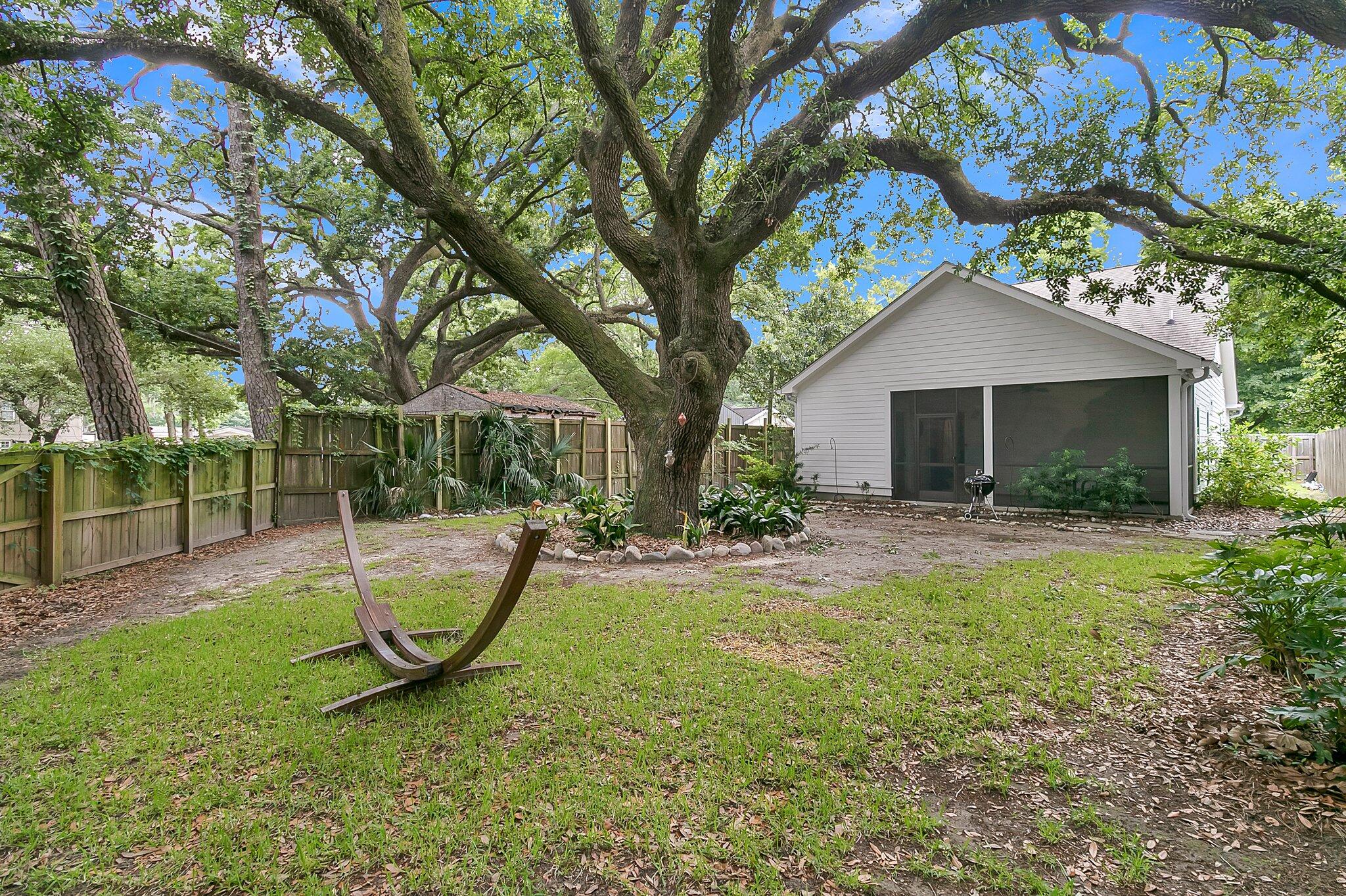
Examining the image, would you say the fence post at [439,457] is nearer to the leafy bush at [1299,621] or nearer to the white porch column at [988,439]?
the leafy bush at [1299,621]

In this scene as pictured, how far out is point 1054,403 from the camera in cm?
1127

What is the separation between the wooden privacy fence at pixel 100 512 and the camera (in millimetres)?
4977

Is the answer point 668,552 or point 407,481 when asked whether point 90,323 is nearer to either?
point 407,481

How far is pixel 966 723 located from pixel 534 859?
2022mm

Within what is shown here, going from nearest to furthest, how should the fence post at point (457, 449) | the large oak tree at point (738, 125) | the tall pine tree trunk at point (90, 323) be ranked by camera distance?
the large oak tree at point (738, 125), the tall pine tree trunk at point (90, 323), the fence post at point (457, 449)

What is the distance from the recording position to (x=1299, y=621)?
9.07ft

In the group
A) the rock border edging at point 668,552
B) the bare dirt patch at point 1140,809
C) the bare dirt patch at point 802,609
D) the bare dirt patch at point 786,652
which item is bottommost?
the bare dirt patch at point 1140,809

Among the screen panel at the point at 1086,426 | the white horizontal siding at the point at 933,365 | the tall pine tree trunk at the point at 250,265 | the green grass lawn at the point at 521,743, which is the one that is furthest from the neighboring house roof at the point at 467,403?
the screen panel at the point at 1086,426

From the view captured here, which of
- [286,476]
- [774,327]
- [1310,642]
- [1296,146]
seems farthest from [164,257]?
[1296,146]

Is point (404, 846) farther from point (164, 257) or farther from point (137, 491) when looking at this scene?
point (164, 257)

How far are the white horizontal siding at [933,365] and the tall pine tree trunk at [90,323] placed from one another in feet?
39.0

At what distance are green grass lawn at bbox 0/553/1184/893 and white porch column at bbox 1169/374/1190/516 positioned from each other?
7119mm

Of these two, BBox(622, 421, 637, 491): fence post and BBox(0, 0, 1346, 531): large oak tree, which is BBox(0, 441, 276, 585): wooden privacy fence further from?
BBox(622, 421, 637, 491): fence post

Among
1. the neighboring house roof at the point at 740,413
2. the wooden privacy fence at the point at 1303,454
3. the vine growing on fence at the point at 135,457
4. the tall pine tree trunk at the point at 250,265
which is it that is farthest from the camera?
the neighboring house roof at the point at 740,413
